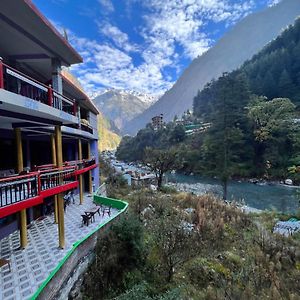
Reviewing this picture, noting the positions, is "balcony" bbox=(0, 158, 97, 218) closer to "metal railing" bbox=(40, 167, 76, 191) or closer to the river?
"metal railing" bbox=(40, 167, 76, 191)

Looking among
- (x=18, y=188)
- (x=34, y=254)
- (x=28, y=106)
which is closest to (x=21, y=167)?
(x=18, y=188)

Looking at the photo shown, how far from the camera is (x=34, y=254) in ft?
25.9

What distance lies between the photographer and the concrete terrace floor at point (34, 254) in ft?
19.9

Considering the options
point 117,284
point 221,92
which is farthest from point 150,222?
point 221,92

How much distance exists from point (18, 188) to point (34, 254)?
10.8 feet

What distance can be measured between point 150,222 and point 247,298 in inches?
259

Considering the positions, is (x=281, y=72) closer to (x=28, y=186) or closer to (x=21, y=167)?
(x=21, y=167)

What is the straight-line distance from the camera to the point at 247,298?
278 inches

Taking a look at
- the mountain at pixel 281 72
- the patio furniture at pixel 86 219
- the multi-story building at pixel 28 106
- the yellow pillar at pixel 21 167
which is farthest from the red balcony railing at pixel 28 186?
the mountain at pixel 281 72

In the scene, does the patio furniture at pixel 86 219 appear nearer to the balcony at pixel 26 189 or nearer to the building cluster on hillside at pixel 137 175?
the balcony at pixel 26 189

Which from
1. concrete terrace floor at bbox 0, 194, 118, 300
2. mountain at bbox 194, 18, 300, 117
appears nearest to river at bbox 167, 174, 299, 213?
concrete terrace floor at bbox 0, 194, 118, 300

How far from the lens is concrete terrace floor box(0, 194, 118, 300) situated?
6059 millimetres

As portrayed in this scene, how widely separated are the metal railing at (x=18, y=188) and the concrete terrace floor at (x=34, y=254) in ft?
7.49

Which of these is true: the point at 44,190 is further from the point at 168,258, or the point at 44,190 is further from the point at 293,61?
the point at 293,61
